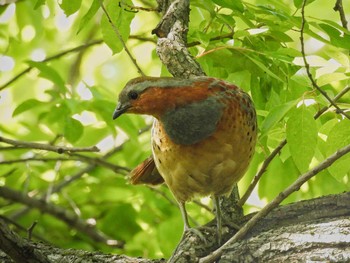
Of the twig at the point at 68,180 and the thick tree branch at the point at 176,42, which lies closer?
the thick tree branch at the point at 176,42

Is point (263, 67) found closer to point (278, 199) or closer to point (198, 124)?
point (198, 124)

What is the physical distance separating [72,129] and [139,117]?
59 cm

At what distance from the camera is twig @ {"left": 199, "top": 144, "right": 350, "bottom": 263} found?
8.87ft

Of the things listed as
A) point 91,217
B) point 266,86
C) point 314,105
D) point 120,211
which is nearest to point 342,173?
point 314,105

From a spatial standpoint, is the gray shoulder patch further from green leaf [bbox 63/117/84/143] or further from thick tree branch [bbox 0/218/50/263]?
green leaf [bbox 63/117/84/143]

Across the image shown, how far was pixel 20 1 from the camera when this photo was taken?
4746 mm

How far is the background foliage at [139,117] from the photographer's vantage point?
308 centimetres

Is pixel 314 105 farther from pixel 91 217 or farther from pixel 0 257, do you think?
pixel 91 217

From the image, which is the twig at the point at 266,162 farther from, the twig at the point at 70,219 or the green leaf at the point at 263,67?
the twig at the point at 70,219

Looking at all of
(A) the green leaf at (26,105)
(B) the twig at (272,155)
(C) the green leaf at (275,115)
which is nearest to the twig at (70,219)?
(A) the green leaf at (26,105)

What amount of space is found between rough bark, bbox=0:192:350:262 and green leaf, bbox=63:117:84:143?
107cm

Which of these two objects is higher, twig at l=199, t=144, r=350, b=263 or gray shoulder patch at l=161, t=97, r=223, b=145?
gray shoulder patch at l=161, t=97, r=223, b=145

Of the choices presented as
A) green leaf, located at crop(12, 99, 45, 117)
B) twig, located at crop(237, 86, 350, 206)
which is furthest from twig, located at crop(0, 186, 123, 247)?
twig, located at crop(237, 86, 350, 206)

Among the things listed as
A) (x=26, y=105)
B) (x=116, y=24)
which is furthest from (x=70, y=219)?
(x=116, y=24)
